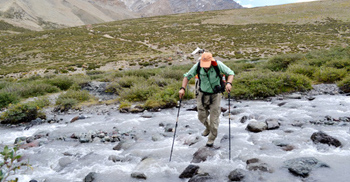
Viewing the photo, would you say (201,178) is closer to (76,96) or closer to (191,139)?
(191,139)

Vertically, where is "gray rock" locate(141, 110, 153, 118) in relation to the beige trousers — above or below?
below

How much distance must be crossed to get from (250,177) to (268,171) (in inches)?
21.0

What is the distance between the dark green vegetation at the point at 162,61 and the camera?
13.0m

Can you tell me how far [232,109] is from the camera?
1070cm

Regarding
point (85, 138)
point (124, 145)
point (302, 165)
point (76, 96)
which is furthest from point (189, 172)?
point (76, 96)

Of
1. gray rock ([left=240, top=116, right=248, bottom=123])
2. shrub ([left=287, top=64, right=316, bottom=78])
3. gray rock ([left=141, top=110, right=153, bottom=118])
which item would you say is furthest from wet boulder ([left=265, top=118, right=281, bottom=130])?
shrub ([left=287, top=64, right=316, bottom=78])

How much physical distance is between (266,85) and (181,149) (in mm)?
8010

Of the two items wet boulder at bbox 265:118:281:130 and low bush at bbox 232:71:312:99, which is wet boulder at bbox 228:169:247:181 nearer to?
wet boulder at bbox 265:118:281:130

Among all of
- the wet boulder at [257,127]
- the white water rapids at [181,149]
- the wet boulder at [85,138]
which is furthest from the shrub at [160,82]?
the wet boulder at [257,127]

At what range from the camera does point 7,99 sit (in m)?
13.2

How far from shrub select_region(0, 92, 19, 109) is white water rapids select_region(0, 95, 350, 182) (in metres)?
3.99

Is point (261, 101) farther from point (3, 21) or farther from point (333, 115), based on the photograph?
point (3, 21)

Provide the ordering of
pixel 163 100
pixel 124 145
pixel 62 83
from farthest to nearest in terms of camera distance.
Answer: pixel 62 83 < pixel 163 100 < pixel 124 145

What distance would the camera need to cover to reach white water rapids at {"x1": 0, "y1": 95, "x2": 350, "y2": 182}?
5.55 meters
